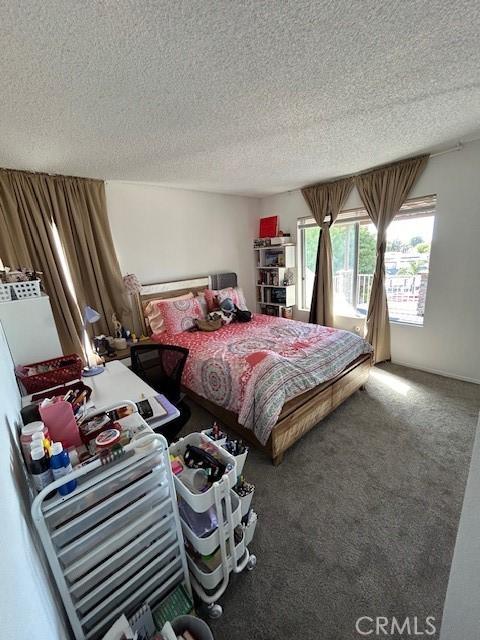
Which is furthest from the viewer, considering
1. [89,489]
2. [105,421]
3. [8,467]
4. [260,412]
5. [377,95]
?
[260,412]

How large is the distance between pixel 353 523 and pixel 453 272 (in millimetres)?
2655

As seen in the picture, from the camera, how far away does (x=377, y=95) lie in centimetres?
162

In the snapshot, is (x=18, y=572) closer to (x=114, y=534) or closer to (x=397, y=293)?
(x=114, y=534)

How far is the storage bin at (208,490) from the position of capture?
1030mm

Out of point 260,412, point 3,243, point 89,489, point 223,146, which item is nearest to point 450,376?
point 260,412

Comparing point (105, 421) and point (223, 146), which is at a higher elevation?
point (223, 146)

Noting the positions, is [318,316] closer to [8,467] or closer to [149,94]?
[149,94]

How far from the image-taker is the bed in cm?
193

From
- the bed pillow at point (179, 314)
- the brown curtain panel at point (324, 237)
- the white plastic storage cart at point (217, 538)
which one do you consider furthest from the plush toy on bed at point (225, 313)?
the white plastic storage cart at point (217, 538)

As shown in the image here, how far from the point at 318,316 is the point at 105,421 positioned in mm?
3425

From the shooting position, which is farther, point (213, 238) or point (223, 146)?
point (213, 238)

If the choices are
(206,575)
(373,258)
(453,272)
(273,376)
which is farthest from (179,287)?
(453,272)

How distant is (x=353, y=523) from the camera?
A: 154cm

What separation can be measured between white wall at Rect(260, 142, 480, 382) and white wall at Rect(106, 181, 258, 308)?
2403 mm
